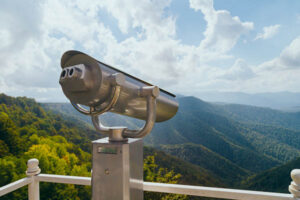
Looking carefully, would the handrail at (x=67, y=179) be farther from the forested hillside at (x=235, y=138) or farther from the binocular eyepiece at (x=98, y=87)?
the forested hillside at (x=235, y=138)

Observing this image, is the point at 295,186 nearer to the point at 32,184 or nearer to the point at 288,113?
the point at 32,184

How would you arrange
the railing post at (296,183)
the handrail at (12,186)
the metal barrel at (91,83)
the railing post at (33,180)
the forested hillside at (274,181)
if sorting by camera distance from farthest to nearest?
the forested hillside at (274,181) → the railing post at (33,180) → the handrail at (12,186) → the railing post at (296,183) → the metal barrel at (91,83)

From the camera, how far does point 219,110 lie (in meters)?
23.4

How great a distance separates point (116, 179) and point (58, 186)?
7.56 metres

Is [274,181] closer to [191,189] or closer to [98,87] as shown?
[191,189]

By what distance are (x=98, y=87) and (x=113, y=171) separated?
1.06ft

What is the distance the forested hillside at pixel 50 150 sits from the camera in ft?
20.4

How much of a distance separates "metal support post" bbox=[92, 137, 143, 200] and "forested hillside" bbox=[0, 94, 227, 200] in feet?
17.3

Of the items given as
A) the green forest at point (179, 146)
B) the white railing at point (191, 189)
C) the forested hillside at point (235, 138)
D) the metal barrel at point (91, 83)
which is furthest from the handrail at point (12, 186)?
the forested hillside at point (235, 138)

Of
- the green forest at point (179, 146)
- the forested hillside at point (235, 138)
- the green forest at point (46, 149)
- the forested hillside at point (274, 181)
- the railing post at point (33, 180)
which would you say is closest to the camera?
the railing post at point (33, 180)

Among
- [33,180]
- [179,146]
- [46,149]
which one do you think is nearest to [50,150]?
[46,149]

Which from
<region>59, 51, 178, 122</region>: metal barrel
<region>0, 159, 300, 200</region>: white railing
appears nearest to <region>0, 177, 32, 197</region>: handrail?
<region>0, 159, 300, 200</region>: white railing

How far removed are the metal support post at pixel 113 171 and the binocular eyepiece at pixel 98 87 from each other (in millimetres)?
88

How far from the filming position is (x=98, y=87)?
0.67 m
